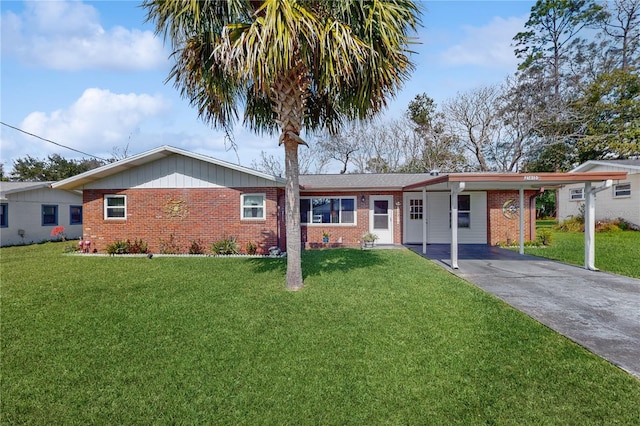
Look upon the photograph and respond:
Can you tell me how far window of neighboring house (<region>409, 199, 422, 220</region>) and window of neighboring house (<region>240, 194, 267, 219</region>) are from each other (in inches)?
270

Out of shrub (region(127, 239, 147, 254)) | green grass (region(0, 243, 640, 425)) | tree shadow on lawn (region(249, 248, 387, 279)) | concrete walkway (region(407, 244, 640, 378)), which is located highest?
shrub (region(127, 239, 147, 254))

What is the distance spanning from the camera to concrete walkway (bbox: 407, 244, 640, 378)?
14.1 ft

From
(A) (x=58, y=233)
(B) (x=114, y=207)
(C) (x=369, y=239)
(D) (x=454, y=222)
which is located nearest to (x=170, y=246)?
(B) (x=114, y=207)

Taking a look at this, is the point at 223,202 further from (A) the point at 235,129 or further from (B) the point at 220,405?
(B) the point at 220,405

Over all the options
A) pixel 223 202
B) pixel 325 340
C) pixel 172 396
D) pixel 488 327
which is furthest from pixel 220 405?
pixel 223 202

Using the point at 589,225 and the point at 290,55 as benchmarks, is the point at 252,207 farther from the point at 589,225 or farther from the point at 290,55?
the point at 589,225

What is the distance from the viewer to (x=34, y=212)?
1753 cm

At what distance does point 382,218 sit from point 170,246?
9.13 metres

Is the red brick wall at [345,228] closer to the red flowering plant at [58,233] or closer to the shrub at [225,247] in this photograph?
the shrub at [225,247]

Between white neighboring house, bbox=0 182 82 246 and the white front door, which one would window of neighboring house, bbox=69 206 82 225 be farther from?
the white front door

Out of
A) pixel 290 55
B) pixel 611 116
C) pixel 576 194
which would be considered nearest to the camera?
pixel 290 55

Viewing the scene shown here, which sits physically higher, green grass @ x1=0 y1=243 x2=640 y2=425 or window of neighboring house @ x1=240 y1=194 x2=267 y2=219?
window of neighboring house @ x1=240 y1=194 x2=267 y2=219

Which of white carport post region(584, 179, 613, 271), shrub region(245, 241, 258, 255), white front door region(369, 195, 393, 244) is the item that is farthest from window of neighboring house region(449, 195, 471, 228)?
shrub region(245, 241, 258, 255)

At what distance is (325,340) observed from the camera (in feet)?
14.6
